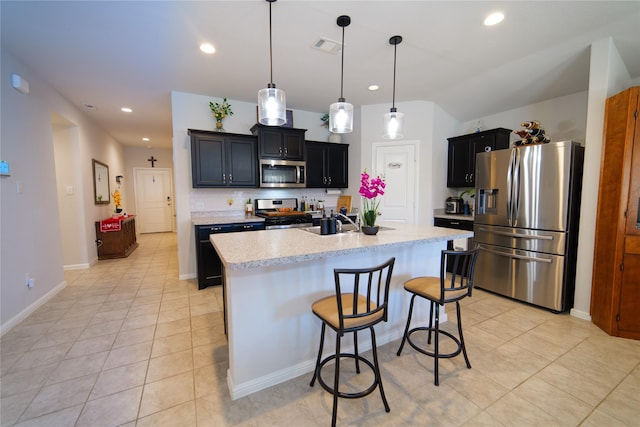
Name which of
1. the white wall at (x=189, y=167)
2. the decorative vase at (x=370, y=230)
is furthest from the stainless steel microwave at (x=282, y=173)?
the decorative vase at (x=370, y=230)

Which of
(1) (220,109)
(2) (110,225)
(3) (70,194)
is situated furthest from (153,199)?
(1) (220,109)

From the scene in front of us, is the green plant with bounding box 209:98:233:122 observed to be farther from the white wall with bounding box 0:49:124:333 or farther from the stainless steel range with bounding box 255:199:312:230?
the white wall with bounding box 0:49:124:333

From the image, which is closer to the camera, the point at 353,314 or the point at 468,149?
the point at 353,314

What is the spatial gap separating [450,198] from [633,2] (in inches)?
109

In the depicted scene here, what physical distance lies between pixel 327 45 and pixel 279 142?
5.82 feet

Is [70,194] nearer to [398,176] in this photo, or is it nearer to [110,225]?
[110,225]

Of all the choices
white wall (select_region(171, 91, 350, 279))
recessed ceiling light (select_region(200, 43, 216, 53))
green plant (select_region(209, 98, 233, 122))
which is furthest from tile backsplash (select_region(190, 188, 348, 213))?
recessed ceiling light (select_region(200, 43, 216, 53))

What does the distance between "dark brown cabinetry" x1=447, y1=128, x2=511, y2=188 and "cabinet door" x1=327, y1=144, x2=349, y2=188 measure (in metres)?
1.76

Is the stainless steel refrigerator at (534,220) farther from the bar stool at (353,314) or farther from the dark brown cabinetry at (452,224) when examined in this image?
the bar stool at (353,314)

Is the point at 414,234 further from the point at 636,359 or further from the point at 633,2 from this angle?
the point at 633,2

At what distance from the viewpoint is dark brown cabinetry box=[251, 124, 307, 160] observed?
13.2ft

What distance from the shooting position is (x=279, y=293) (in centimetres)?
177

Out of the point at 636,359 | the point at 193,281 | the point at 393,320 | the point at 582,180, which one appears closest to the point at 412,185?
the point at 582,180

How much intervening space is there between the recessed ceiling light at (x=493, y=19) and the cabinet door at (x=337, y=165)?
8.91 feet
